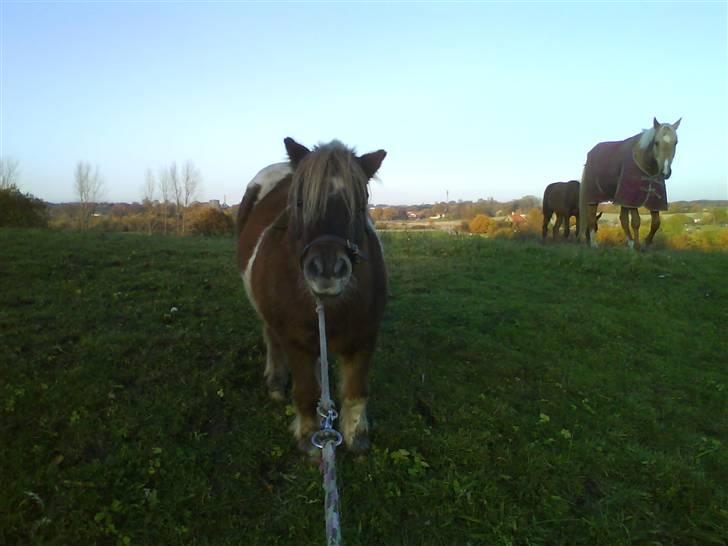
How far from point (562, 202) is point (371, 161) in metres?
15.1

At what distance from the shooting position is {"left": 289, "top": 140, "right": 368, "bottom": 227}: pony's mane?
304 centimetres

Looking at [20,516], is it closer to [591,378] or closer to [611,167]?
[591,378]

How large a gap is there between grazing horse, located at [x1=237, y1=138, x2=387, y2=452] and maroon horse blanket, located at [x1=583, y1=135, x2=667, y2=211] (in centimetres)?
1034

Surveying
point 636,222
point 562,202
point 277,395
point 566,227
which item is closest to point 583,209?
point 636,222

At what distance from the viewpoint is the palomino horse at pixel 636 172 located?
11336mm

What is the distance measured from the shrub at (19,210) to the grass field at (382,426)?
11574mm

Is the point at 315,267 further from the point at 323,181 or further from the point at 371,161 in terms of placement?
the point at 371,161

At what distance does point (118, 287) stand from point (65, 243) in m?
3.72

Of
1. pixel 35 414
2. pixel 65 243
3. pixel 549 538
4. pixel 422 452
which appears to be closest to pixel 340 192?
pixel 422 452

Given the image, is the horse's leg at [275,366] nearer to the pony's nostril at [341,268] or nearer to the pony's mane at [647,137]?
the pony's nostril at [341,268]

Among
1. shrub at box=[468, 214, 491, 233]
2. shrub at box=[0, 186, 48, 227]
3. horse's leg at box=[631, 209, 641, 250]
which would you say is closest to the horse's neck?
horse's leg at box=[631, 209, 641, 250]

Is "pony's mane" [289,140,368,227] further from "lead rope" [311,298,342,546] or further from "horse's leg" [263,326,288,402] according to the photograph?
"horse's leg" [263,326,288,402]

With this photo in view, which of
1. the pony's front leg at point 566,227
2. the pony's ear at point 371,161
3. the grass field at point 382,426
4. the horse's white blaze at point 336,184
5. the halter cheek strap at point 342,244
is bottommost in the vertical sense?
the grass field at point 382,426

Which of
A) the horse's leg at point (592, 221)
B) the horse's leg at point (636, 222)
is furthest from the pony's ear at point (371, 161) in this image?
the horse's leg at point (592, 221)
